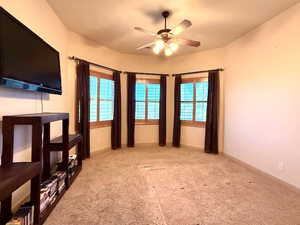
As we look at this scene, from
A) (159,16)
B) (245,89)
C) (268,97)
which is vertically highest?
(159,16)

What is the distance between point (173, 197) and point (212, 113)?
278 cm

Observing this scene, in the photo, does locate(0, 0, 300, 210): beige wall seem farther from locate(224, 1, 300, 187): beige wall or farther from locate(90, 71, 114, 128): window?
locate(90, 71, 114, 128): window

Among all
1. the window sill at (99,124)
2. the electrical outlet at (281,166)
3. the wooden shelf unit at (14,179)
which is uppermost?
the window sill at (99,124)

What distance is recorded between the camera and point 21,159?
6.89 feet

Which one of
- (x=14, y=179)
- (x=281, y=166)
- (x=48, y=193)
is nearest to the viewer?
(x=14, y=179)

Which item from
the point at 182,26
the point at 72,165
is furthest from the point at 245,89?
the point at 72,165

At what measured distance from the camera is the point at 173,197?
93.3 inches

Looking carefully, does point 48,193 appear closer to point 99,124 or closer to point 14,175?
point 14,175

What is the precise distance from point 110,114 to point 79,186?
2.32m

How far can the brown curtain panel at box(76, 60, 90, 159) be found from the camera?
3.79 m

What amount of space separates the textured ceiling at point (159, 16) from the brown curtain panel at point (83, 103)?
0.79 m

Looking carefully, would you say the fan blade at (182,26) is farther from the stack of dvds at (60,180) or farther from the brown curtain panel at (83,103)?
the stack of dvds at (60,180)

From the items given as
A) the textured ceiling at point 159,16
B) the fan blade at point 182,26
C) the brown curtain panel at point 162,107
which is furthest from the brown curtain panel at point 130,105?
the fan blade at point 182,26

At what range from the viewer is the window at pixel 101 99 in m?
4.23
